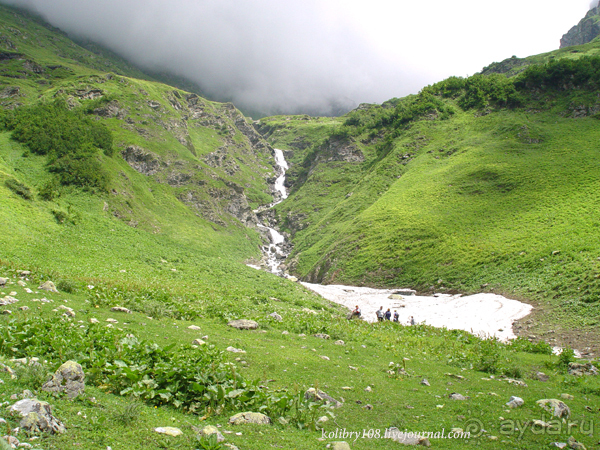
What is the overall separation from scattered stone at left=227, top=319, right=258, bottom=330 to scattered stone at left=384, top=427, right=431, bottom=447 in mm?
9805

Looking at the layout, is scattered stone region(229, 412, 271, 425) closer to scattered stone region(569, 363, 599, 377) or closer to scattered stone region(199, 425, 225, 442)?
scattered stone region(199, 425, 225, 442)

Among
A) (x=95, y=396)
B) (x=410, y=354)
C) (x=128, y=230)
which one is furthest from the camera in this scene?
(x=128, y=230)

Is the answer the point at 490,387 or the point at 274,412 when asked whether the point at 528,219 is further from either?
the point at 274,412

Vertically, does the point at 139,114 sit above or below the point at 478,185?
above

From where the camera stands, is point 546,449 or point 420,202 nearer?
point 546,449

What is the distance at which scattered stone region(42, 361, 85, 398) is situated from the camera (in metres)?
5.66

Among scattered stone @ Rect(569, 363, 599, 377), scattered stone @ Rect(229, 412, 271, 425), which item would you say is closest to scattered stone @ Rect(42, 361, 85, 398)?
scattered stone @ Rect(229, 412, 271, 425)

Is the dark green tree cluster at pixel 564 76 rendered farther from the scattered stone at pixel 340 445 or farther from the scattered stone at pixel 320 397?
the scattered stone at pixel 340 445

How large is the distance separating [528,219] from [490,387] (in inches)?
1732

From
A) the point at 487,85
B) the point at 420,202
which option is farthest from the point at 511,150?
the point at 487,85

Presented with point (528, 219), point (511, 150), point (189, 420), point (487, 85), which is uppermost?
point (487, 85)

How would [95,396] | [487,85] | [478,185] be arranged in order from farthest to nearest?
[487,85], [478,185], [95,396]

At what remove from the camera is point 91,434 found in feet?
15.8

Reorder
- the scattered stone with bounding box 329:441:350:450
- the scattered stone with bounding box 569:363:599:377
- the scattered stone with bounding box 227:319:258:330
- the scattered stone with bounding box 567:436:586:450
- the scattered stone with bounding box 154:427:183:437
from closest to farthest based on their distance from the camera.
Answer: the scattered stone with bounding box 154:427:183:437 → the scattered stone with bounding box 329:441:350:450 → the scattered stone with bounding box 567:436:586:450 → the scattered stone with bounding box 569:363:599:377 → the scattered stone with bounding box 227:319:258:330
